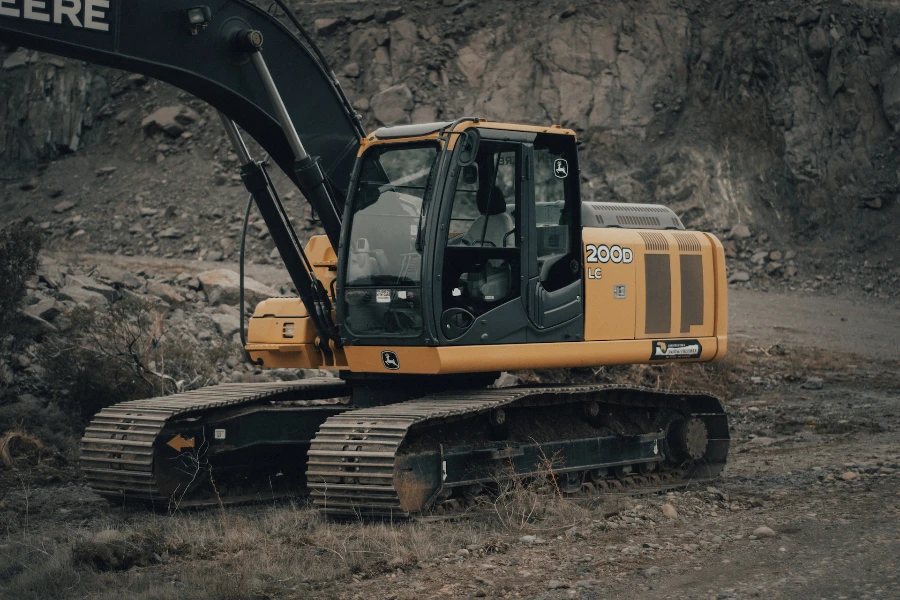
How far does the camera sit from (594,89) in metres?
28.7

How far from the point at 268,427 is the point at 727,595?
457 centimetres

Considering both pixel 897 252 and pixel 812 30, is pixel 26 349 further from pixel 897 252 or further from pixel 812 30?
pixel 812 30

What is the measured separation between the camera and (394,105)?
29.3 metres

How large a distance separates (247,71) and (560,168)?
258 cm

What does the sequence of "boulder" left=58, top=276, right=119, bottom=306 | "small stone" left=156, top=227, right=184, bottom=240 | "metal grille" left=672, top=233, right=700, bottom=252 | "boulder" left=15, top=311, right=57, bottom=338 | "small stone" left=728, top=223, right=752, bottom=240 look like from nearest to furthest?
1. "metal grille" left=672, top=233, right=700, bottom=252
2. "boulder" left=15, top=311, right=57, bottom=338
3. "boulder" left=58, top=276, right=119, bottom=306
4. "small stone" left=728, top=223, right=752, bottom=240
5. "small stone" left=156, top=227, right=184, bottom=240

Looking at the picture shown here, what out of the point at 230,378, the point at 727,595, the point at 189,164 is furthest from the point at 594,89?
the point at 727,595

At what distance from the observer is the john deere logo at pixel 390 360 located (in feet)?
26.9

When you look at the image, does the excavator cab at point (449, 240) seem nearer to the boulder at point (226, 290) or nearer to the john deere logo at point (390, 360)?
the john deere logo at point (390, 360)

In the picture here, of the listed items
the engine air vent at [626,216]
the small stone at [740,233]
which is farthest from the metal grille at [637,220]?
the small stone at [740,233]

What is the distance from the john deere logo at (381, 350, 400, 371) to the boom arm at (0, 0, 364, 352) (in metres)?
0.60

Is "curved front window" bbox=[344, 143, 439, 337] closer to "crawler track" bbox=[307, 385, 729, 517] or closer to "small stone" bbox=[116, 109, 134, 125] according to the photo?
"crawler track" bbox=[307, 385, 729, 517]

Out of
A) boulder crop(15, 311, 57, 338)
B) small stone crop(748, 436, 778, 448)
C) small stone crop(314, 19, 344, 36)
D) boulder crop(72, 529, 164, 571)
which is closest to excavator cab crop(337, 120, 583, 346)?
boulder crop(72, 529, 164, 571)

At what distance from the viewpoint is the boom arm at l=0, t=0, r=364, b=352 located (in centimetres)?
702

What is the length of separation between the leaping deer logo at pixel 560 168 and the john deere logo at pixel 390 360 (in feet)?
6.56
